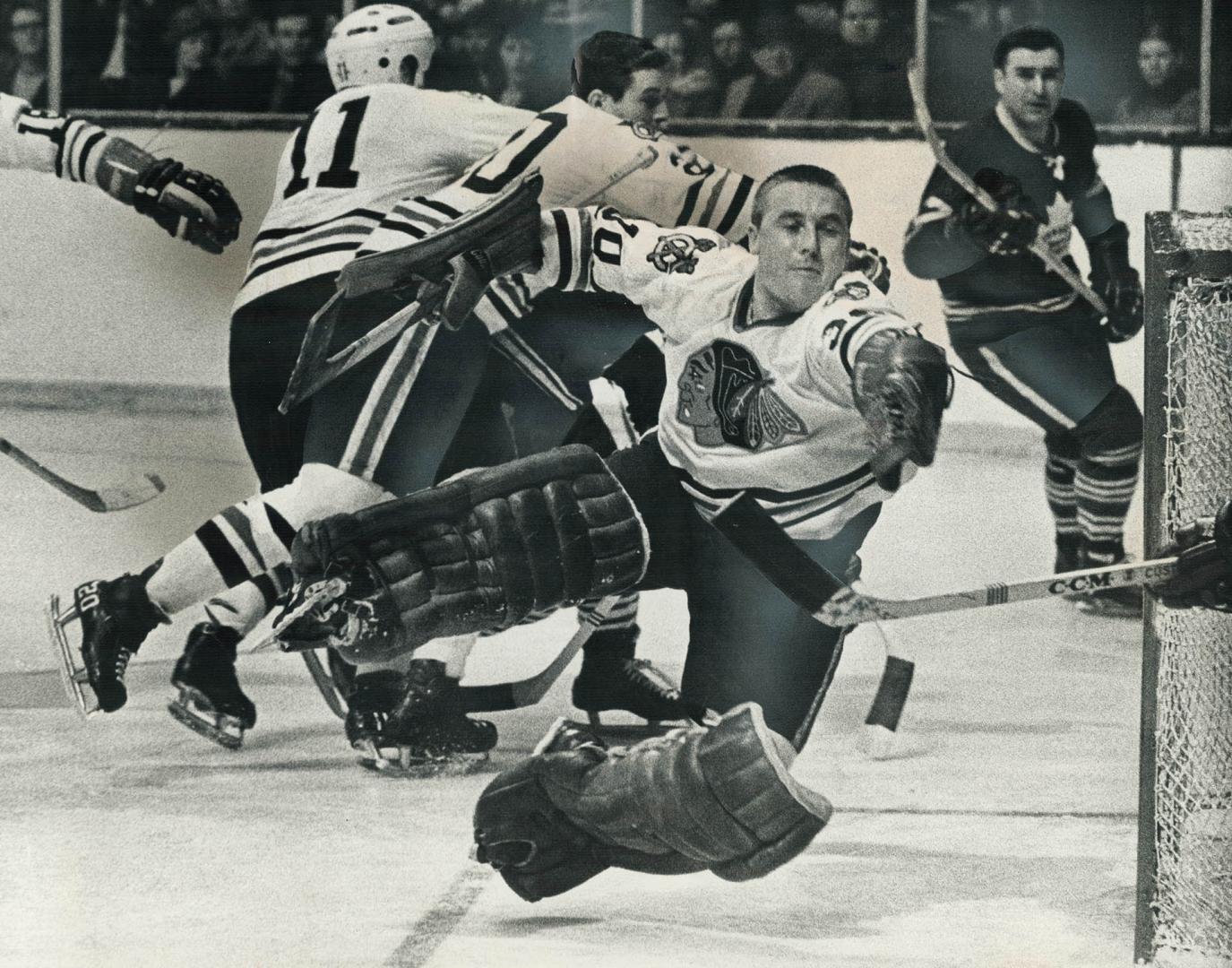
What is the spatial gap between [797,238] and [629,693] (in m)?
0.75

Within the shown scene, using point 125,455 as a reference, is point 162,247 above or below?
above

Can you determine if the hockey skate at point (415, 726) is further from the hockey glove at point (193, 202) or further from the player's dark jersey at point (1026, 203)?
the player's dark jersey at point (1026, 203)

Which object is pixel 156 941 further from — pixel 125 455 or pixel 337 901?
pixel 125 455

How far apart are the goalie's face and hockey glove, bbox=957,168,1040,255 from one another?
9.3 inches

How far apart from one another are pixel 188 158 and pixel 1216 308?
1564 millimetres

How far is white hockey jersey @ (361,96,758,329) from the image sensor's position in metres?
2.55

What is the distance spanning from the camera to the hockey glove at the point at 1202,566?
2393 mm

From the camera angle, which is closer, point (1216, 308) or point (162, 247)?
point (1216, 308)

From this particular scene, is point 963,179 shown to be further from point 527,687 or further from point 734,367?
point 527,687

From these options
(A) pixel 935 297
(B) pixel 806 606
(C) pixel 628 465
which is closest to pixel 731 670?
(B) pixel 806 606

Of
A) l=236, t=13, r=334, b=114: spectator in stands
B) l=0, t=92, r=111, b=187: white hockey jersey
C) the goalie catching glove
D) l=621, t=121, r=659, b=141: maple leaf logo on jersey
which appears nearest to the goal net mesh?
l=621, t=121, r=659, b=141: maple leaf logo on jersey

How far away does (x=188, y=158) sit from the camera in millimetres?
2625

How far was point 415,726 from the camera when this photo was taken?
106 inches

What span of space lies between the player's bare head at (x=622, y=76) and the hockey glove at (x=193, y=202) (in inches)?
22.5
